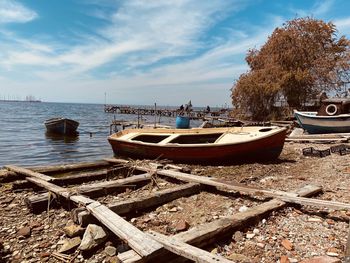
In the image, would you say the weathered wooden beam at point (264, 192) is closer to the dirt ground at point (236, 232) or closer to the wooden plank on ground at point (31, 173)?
the dirt ground at point (236, 232)

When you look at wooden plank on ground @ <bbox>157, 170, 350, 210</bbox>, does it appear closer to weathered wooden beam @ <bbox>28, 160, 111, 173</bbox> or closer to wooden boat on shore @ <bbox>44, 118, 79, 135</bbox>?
weathered wooden beam @ <bbox>28, 160, 111, 173</bbox>

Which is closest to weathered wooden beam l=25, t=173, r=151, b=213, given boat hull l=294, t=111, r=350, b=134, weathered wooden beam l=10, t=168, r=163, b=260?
weathered wooden beam l=10, t=168, r=163, b=260

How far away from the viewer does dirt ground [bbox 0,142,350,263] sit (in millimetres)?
4340

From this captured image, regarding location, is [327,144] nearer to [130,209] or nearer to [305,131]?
[305,131]

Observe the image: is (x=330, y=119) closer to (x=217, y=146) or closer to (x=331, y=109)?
(x=331, y=109)

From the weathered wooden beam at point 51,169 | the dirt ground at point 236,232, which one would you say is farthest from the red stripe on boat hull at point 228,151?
the weathered wooden beam at point 51,169

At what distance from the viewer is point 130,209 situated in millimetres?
6000

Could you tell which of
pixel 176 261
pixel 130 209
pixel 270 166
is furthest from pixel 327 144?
pixel 176 261

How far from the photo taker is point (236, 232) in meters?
4.82

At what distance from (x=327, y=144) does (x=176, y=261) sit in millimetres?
14353

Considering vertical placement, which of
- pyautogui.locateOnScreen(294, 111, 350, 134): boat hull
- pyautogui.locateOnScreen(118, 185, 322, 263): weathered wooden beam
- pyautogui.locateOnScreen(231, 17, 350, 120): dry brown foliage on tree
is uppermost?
pyautogui.locateOnScreen(231, 17, 350, 120): dry brown foliage on tree

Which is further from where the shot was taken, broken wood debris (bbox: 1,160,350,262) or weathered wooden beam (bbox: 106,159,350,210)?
weathered wooden beam (bbox: 106,159,350,210)

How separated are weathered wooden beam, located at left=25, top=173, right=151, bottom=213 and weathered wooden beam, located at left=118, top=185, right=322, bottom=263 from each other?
330 centimetres

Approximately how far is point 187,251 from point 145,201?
270 cm
